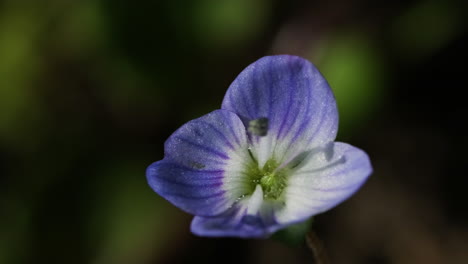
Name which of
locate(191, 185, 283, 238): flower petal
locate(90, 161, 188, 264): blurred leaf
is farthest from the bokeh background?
locate(191, 185, 283, 238): flower petal

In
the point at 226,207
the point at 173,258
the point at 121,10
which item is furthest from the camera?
the point at 121,10

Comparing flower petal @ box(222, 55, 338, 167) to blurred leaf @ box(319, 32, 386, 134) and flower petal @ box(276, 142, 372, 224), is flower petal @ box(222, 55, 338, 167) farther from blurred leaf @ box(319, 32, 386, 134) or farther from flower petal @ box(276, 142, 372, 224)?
blurred leaf @ box(319, 32, 386, 134)

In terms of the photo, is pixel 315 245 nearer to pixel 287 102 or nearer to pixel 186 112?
pixel 287 102

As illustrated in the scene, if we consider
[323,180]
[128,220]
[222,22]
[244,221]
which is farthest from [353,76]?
[244,221]

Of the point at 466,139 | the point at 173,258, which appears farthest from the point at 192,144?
the point at 466,139

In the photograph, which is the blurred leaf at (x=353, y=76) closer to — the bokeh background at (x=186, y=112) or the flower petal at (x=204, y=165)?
the bokeh background at (x=186, y=112)

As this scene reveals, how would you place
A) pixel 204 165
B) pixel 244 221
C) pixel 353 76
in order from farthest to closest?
pixel 353 76 < pixel 204 165 < pixel 244 221

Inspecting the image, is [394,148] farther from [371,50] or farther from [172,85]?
[172,85]
